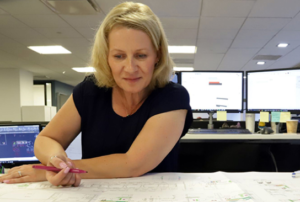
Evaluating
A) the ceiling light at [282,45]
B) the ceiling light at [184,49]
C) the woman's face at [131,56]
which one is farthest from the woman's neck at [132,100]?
the ceiling light at [282,45]

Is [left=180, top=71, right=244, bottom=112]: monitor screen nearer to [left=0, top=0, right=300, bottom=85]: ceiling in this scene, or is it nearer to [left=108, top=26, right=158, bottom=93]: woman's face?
[left=108, top=26, right=158, bottom=93]: woman's face

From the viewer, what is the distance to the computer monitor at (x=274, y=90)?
1576mm

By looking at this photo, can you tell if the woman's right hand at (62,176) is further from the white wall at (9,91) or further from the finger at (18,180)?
the white wall at (9,91)

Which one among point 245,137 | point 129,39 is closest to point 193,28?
point 245,137

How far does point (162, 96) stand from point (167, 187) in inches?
13.2

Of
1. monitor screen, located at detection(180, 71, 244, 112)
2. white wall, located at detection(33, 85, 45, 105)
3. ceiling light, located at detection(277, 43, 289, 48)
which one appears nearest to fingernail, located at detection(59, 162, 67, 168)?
monitor screen, located at detection(180, 71, 244, 112)

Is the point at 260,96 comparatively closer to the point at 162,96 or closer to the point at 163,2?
the point at 162,96

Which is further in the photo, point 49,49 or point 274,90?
point 49,49

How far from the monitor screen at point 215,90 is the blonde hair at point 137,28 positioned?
897mm

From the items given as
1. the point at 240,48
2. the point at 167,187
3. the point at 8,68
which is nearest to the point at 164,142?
the point at 167,187

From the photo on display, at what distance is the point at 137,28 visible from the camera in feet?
2.39

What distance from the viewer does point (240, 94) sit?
175 cm

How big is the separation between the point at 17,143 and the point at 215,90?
135cm

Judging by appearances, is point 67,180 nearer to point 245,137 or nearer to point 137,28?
point 137,28
